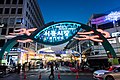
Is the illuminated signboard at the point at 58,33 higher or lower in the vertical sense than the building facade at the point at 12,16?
lower

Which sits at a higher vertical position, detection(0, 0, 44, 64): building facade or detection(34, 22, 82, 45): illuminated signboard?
detection(0, 0, 44, 64): building facade

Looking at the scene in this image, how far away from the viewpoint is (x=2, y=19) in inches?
1821

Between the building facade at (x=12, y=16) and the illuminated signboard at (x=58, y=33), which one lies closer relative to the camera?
the illuminated signboard at (x=58, y=33)

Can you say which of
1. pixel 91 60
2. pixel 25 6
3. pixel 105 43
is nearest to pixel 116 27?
pixel 91 60

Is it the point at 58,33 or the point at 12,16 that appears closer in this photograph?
the point at 58,33

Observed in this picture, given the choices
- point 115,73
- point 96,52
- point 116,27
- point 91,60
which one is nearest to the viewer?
point 115,73

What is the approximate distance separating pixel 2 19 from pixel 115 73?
40.4m

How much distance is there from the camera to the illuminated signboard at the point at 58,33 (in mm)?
25453

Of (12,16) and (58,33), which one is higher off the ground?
(12,16)

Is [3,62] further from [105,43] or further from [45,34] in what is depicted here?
[105,43]

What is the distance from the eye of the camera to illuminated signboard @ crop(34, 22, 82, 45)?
2545 centimetres

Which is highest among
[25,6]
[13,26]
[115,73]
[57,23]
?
[25,6]

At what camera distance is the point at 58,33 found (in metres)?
25.9

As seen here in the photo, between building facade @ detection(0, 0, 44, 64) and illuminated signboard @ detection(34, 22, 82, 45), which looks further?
building facade @ detection(0, 0, 44, 64)
